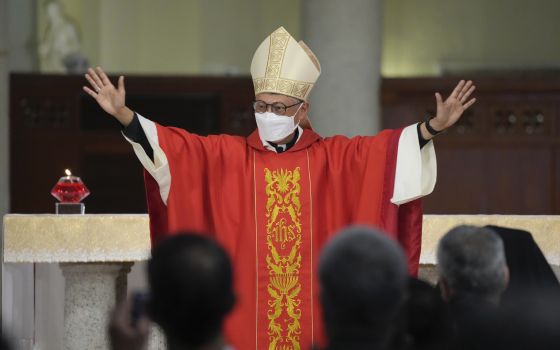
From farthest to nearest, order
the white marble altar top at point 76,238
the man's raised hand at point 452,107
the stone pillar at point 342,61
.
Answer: the stone pillar at point 342,61 < the white marble altar top at point 76,238 < the man's raised hand at point 452,107

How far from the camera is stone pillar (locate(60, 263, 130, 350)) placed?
5293 millimetres

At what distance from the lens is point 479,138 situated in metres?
9.33

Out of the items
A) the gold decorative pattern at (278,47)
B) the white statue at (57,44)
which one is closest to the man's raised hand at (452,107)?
the gold decorative pattern at (278,47)

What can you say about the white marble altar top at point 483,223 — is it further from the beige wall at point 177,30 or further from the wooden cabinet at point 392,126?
the beige wall at point 177,30

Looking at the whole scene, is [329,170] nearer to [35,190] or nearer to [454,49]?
[35,190]

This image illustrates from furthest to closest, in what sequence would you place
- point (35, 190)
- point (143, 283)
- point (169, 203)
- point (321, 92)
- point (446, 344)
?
point (35, 190) < point (321, 92) < point (143, 283) < point (169, 203) < point (446, 344)

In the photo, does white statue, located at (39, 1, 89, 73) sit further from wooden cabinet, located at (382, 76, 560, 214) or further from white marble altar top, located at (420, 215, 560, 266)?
white marble altar top, located at (420, 215, 560, 266)

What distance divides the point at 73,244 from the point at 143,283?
A: 2.16ft

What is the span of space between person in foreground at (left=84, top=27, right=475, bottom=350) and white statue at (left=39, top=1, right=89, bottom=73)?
5380 mm

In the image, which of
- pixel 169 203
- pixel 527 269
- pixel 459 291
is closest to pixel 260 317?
pixel 169 203

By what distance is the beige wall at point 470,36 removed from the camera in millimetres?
9992

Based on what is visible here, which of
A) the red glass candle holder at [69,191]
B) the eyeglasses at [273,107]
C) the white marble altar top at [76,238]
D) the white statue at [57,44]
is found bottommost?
the white marble altar top at [76,238]

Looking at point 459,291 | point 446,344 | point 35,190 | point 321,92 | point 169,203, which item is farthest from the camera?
point 35,190

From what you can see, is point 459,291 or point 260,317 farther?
point 260,317
